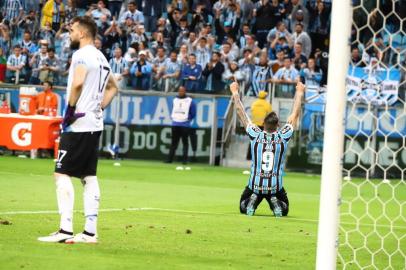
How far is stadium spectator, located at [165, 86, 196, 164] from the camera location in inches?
1164

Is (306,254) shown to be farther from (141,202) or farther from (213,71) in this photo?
(213,71)

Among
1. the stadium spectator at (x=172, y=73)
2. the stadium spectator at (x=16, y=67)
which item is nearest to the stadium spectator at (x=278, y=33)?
the stadium spectator at (x=172, y=73)

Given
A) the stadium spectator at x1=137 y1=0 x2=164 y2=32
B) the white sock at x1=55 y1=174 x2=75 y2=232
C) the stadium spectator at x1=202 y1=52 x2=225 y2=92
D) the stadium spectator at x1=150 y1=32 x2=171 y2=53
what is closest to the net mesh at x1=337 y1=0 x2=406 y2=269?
the white sock at x1=55 y1=174 x2=75 y2=232

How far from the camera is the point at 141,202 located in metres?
16.5

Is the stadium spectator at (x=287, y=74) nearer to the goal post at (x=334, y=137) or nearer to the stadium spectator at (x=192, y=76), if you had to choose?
the stadium spectator at (x=192, y=76)

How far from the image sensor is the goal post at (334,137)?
7.56 m

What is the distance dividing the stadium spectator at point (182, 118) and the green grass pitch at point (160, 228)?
23.9ft

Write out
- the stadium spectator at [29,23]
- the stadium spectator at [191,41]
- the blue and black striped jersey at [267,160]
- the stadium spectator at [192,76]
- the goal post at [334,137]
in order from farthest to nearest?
the stadium spectator at [29,23] → the stadium spectator at [191,41] → the stadium spectator at [192,76] → the blue and black striped jersey at [267,160] → the goal post at [334,137]

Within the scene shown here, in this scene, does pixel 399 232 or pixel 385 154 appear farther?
pixel 385 154

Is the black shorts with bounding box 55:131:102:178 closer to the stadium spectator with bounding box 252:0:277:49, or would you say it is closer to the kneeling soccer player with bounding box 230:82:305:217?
the kneeling soccer player with bounding box 230:82:305:217

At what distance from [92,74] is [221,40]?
22176mm

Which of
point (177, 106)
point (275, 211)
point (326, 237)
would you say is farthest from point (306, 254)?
point (177, 106)

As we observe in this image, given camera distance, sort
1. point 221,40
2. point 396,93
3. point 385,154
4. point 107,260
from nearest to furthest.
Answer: point 107,260 < point 396,93 < point 385,154 < point 221,40

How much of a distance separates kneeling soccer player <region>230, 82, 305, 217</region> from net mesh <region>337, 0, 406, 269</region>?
96 cm
